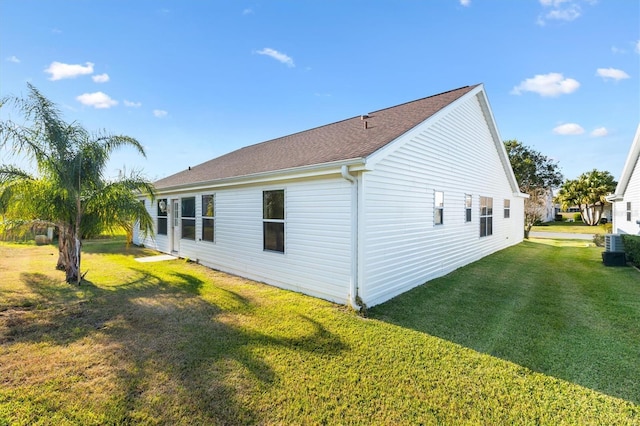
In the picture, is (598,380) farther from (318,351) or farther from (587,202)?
(587,202)

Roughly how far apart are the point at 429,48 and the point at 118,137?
432 inches

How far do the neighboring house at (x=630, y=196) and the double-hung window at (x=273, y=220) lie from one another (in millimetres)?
15073

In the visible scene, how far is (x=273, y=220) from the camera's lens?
6.97m

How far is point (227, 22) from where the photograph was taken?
33.5ft

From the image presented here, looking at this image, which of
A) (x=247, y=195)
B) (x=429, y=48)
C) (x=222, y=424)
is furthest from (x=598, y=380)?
(x=429, y=48)

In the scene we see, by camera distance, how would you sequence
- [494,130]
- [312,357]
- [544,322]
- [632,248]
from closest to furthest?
[312,357] → [544,322] → [632,248] → [494,130]

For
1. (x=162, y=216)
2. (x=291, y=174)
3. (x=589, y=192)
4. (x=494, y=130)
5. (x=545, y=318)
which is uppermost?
(x=494, y=130)

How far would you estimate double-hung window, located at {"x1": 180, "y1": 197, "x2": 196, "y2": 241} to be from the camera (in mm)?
10094

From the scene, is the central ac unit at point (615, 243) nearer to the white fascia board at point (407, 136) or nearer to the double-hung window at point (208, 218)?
the white fascia board at point (407, 136)

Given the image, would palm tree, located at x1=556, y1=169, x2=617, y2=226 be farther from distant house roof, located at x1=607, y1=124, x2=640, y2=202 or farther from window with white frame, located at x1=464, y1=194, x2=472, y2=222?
window with white frame, located at x1=464, y1=194, x2=472, y2=222

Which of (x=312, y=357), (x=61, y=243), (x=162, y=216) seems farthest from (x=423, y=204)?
(x=162, y=216)

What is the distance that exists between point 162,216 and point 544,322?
42.8ft

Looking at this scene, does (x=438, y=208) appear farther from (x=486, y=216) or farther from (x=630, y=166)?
(x=630, y=166)

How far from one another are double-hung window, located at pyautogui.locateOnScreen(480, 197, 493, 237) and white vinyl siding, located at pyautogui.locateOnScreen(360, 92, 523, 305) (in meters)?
0.45
